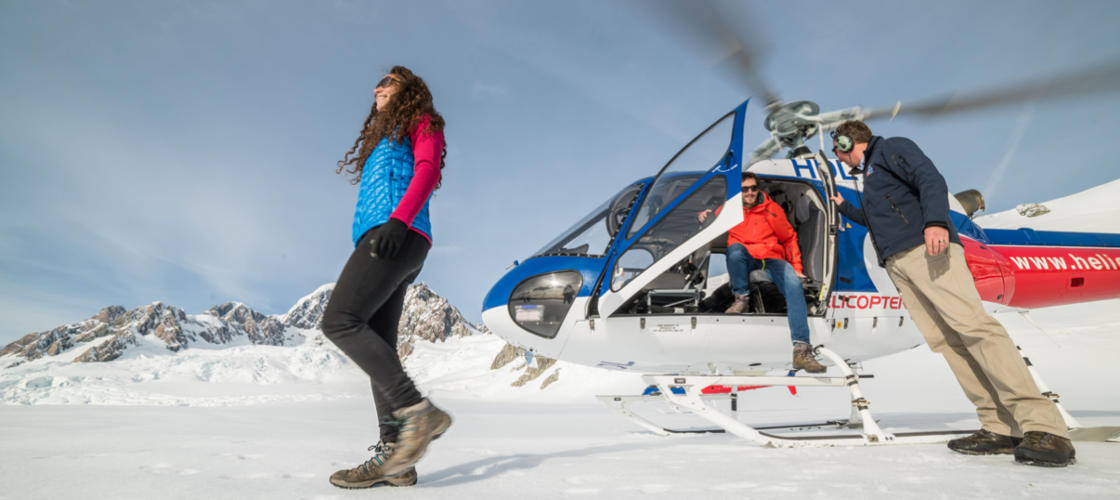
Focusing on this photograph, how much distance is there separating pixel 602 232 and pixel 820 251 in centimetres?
222

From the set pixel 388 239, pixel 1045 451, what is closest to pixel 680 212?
pixel 1045 451

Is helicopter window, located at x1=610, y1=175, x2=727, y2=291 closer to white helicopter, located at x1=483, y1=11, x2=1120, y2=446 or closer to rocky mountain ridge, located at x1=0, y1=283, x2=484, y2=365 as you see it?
white helicopter, located at x1=483, y1=11, x2=1120, y2=446

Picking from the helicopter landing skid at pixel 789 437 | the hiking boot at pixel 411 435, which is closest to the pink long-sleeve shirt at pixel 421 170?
the hiking boot at pixel 411 435

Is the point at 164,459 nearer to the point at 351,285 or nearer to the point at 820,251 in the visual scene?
the point at 351,285

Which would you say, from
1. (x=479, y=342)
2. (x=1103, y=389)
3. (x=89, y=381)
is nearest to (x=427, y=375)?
(x=479, y=342)

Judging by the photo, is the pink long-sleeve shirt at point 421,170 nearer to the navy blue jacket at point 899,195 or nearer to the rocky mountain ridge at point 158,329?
the navy blue jacket at point 899,195

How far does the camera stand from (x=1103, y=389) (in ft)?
34.7

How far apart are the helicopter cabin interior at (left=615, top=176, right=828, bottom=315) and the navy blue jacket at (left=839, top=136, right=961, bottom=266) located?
54.8 inches

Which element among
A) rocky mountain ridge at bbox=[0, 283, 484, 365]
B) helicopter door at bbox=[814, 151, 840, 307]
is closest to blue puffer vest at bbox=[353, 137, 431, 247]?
helicopter door at bbox=[814, 151, 840, 307]

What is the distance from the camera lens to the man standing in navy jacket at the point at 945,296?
2531mm

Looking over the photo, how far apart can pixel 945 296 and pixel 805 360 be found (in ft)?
4.32

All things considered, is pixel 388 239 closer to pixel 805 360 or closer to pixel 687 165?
pixel 687 165

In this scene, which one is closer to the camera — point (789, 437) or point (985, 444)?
point (985, 444)

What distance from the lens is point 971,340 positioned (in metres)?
2.80
